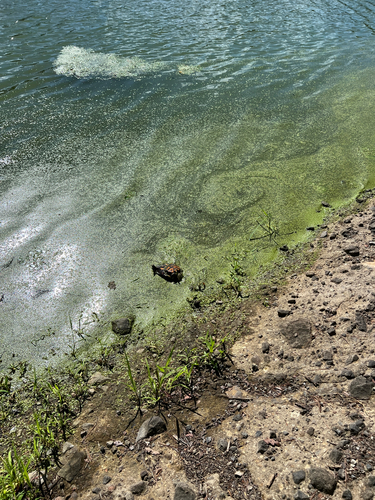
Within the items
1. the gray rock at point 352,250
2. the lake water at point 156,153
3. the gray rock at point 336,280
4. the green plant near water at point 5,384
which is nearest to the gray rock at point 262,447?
the lake water at point 156,153

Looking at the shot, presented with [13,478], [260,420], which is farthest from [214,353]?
[13,478]

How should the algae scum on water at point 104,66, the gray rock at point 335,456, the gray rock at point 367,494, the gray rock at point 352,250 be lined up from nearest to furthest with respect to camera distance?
the gray rock at point 367,494
the gray rock at point 335,456
the gray rock at point 352,250
the algae scum on water at point 104,66

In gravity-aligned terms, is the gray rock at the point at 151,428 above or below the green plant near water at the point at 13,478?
below

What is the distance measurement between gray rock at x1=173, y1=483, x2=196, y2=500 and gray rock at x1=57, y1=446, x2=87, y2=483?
493 millimetres

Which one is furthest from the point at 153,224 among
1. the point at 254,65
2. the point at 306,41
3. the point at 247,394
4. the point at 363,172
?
the point at 306,41

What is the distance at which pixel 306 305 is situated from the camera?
7.41ft

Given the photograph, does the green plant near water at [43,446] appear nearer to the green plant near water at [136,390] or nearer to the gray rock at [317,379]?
the green plant near water at [136,390]

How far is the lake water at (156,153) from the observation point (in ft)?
8.64

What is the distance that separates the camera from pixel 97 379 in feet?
6.70

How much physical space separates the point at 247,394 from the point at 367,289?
39.9 inches

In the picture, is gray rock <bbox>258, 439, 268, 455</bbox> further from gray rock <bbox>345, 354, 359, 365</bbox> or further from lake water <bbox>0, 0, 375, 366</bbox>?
lake water <bbox>0, 0, 375, 366</bbox>

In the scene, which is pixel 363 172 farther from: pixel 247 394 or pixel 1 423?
pixel 1 423

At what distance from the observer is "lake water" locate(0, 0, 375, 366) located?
2635 millimetres

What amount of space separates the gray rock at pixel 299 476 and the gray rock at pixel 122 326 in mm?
1274
